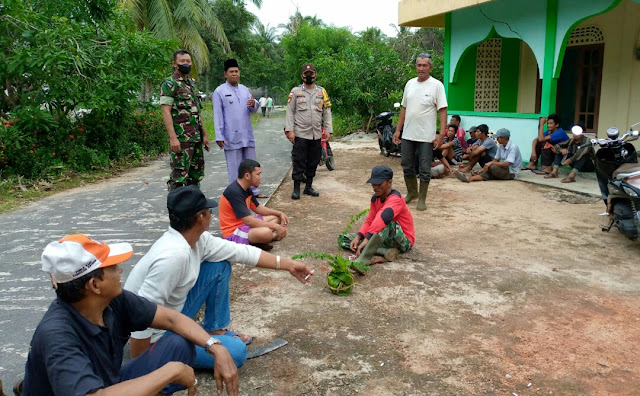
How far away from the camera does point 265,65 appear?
38.2m

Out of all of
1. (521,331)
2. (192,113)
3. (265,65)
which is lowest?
(521,331)

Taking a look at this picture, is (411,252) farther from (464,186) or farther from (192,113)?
(464,186)

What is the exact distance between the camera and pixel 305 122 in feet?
23.1

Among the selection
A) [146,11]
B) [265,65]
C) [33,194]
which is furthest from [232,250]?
[265,65]

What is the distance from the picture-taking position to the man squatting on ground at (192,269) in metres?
2.48

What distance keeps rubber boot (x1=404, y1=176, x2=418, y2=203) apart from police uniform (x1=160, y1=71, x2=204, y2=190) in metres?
2.69

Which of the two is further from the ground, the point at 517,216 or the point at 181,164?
the point at 181,164

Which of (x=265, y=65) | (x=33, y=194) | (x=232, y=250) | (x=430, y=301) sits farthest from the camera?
(x=265, y=65)

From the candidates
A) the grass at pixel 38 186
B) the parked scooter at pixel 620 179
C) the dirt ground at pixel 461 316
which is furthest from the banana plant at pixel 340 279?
the grass at pixel 38 186

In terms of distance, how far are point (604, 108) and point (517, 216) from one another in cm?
487

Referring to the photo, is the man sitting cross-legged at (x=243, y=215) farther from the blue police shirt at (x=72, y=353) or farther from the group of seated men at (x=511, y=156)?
the group of seated men at (x=511, y=156)

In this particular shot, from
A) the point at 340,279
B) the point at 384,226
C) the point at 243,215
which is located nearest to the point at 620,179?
the point at 384,226

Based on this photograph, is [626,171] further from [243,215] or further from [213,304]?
[213,304]

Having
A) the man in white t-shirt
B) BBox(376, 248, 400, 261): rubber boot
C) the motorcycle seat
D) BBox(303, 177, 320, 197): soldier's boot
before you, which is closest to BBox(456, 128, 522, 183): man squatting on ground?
the man in white t-shirt
